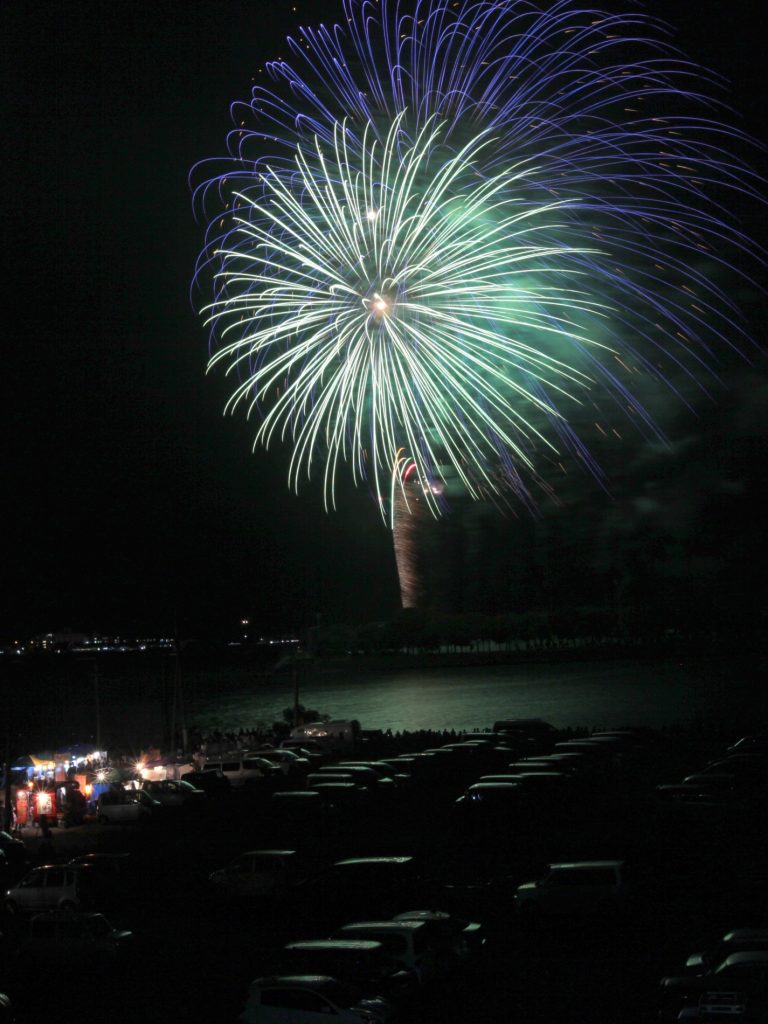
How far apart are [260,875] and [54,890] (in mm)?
1422

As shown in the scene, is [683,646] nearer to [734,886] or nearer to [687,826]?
[687,826]

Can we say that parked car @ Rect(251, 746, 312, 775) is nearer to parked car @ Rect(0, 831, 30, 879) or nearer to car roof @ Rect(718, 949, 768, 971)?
parked car @ Rect(0, 831, 30, 879)

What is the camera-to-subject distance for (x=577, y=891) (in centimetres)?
607

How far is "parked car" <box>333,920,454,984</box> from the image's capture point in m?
5.11

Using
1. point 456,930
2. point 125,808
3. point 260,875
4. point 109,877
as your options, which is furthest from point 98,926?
point 125,808

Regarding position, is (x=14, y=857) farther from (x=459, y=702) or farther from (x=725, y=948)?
(x=459, y=702)

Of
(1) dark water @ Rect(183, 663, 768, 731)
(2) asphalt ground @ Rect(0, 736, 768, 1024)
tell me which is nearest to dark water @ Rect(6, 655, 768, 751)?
(1) dark water @ Rect(183, 663, 768, 731)

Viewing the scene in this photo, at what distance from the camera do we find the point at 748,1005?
3.94 m

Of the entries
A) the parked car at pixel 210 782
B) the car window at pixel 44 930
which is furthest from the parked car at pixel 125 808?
the car window at pixel 44 930

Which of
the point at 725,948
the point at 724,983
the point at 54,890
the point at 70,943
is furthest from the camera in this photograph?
the point at 54,890

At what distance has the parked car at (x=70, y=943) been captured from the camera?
225 inches

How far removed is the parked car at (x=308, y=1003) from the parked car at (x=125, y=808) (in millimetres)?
7033

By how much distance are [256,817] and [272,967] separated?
490cm

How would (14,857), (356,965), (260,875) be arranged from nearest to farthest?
(356,965) < (260,875) < (14,857)
